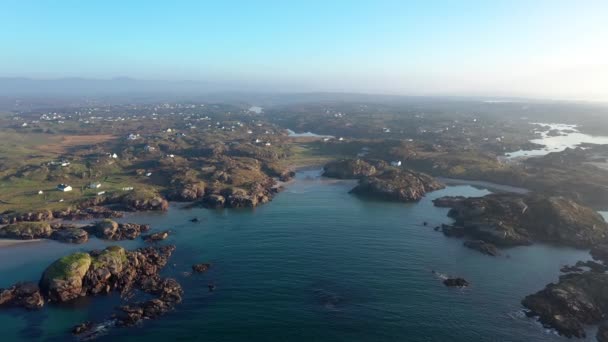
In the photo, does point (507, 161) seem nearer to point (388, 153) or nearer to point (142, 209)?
point (388, 153)

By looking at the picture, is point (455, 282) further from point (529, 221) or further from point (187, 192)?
point (187, 192)

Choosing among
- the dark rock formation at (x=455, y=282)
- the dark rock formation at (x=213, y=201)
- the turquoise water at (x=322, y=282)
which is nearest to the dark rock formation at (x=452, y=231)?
the turquoise water at (x=322, y=282)

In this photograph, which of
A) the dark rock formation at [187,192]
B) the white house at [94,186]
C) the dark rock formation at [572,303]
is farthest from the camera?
the white house at [94,186]

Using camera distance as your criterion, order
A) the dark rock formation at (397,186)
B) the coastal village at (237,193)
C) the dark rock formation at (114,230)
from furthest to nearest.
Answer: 1. the dark rock formation at (397,186)
2. the dark rock formation at (114,230)
3. the coastal village at (237,193)

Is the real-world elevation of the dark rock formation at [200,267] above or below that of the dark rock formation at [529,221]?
below

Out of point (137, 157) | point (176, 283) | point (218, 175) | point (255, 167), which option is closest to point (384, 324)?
point (176, 283)

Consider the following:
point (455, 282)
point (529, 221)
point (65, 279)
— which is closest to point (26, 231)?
point (65, 279)

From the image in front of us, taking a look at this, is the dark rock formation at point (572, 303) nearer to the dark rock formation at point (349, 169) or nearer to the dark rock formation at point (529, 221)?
the dark rock formation at point (529, 221)
